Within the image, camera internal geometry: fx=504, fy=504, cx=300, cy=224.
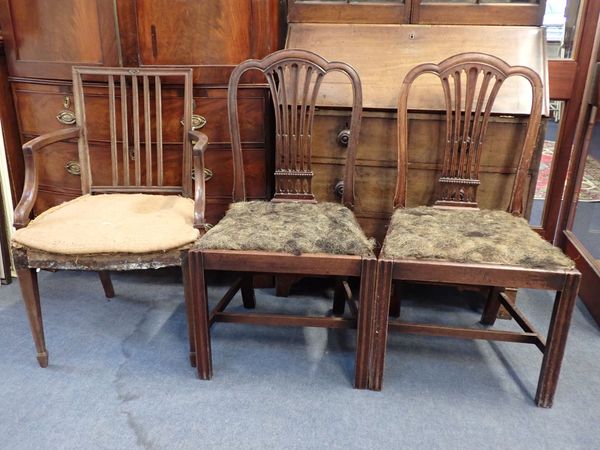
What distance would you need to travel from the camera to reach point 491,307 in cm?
205

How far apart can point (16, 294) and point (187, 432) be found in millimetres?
1265

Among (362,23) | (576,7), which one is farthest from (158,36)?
(576,7)

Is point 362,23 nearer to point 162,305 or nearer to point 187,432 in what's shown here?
point 162,305

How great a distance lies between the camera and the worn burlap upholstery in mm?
1562

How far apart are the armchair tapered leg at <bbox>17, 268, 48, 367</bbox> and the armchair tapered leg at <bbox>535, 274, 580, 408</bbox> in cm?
164

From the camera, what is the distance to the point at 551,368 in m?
1.56

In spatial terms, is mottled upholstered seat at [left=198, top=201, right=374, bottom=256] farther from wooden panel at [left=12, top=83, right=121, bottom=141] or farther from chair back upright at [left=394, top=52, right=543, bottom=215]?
wooden panel at [left=12, top=83, right=121, bottom=141]

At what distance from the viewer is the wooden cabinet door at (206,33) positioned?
1950mm

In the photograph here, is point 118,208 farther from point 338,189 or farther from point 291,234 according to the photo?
point 338,189

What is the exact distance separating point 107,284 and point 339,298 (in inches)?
40.8

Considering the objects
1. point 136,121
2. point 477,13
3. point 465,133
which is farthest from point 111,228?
point 477,13

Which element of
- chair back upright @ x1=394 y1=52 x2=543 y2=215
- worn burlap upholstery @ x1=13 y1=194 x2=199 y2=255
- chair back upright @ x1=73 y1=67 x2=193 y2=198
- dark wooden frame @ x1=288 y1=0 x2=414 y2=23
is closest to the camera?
worn burlap upholstery @ x1=13 y1=194 x2=199 y2=255

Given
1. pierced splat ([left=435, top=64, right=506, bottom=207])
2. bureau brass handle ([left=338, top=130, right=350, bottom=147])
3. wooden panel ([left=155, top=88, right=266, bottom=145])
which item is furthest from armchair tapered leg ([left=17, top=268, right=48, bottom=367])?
pierced splat ([left=435, top=64, right=506, bottom=207])

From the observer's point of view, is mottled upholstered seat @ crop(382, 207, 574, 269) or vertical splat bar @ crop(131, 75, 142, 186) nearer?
mottled upholstered seat @ crop(382, 207, 574, 269)
